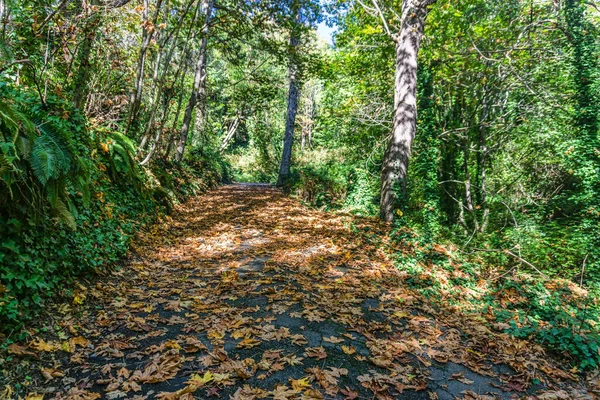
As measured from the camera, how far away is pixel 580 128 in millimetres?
8781

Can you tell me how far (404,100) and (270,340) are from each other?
634cm

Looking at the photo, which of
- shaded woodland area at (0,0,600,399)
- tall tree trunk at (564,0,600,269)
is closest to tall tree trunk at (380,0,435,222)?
shaded woodland area at (0,0,600,399)

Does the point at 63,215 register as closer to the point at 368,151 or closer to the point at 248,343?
the point at 248,343

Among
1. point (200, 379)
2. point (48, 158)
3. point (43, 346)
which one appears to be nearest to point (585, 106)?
point (200, 379)

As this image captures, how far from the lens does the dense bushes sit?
2.81 metres

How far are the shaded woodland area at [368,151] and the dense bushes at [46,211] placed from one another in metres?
0.02

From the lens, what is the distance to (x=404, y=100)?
24.4 ft

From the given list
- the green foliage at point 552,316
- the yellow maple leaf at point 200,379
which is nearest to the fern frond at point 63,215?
the yellow maple leaf at point 200,379

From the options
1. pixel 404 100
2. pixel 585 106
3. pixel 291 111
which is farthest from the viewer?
pixel 291 111

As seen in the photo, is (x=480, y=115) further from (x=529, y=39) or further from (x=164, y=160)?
(x=164, y=160)

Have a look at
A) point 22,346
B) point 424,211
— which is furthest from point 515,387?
point 424,211

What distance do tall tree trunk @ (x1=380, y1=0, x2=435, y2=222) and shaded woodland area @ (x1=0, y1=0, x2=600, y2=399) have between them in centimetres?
4

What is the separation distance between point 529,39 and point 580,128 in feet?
10.6

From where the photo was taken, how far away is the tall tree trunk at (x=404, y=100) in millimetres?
7359
